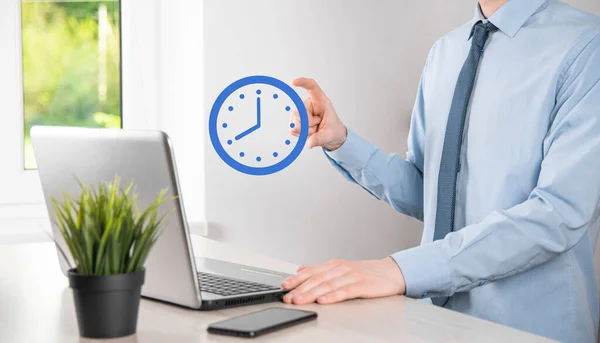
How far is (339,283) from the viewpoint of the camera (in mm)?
1334

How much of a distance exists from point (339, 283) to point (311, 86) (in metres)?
0.51

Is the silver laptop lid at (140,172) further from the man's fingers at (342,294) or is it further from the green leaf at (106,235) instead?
the man's fingers at (342,294)

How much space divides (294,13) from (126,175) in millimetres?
1650

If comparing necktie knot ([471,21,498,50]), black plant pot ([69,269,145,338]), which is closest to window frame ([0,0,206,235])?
necktie knot ([471,21,498,50])

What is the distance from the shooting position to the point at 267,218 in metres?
2.73

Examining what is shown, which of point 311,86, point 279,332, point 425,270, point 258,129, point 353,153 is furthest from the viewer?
point 258,129

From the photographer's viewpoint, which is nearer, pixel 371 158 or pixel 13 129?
pixel 371 158

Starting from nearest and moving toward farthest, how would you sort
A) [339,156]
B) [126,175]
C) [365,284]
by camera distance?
[126,175] → [365,284] → [339,156]

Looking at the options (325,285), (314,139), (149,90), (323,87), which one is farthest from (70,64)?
(325,285)

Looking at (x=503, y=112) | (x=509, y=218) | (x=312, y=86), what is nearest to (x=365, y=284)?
(x=509, y=218)

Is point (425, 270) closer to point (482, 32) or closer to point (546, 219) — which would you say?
point (546, 219)

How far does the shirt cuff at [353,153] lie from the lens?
191cm

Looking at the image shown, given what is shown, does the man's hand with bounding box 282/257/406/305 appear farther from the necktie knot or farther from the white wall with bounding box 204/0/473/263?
the white wall with bounding box 204/0/473/263

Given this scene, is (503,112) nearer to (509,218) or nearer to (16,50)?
(509,218)
